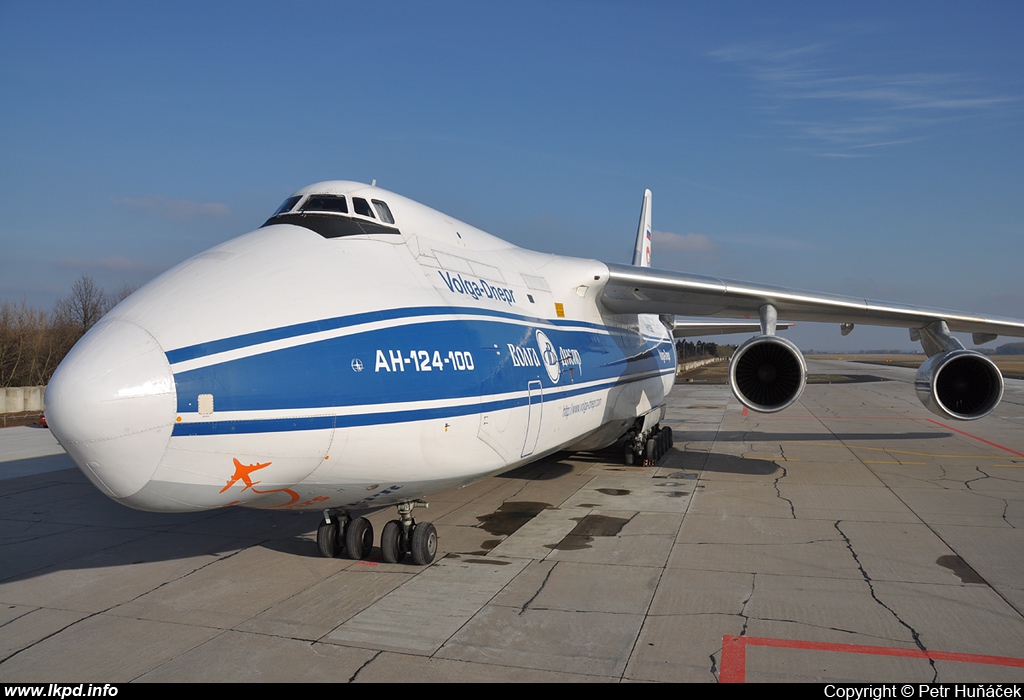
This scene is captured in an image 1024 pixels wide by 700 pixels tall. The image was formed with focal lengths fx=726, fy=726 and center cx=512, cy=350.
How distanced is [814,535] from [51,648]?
7122 mm

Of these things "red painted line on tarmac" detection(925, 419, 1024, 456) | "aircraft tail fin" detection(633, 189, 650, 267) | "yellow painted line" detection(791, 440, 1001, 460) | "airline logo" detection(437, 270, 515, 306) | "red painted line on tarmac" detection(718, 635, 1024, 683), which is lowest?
"red painted line on tarmac" detection(925, 419, 1024, 456)

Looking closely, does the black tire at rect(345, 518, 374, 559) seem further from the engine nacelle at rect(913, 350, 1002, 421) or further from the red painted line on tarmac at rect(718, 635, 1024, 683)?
the engine nacelle at rect(913, 350, 1002, 421)

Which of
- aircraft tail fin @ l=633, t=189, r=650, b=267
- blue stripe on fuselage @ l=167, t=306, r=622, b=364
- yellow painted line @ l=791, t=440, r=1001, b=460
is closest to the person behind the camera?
blue stripe on fuselage @ l=167, t=306, r=622, b=364

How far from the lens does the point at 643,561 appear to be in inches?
274

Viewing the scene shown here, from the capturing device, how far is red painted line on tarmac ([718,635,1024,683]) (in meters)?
4.61

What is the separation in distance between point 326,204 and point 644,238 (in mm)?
13741

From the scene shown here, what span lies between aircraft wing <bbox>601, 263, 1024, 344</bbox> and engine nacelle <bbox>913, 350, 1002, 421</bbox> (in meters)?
1.09

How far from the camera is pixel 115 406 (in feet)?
13.7

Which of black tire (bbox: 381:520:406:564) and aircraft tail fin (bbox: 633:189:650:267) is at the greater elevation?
aircraft tail fin (bbox: 633:189:650:267)

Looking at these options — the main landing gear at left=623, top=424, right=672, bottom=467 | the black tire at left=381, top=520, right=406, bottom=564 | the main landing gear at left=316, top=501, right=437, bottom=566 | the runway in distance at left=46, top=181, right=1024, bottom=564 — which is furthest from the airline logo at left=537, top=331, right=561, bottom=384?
the main landing gear at left=623, top=424, right=672, bottom=467

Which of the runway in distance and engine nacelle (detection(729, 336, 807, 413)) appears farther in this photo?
engine nacelle (detection(729, 336, 807, 413))

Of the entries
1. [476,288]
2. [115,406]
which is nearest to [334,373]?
[115,406]

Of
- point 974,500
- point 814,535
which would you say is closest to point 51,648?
point 814,535
